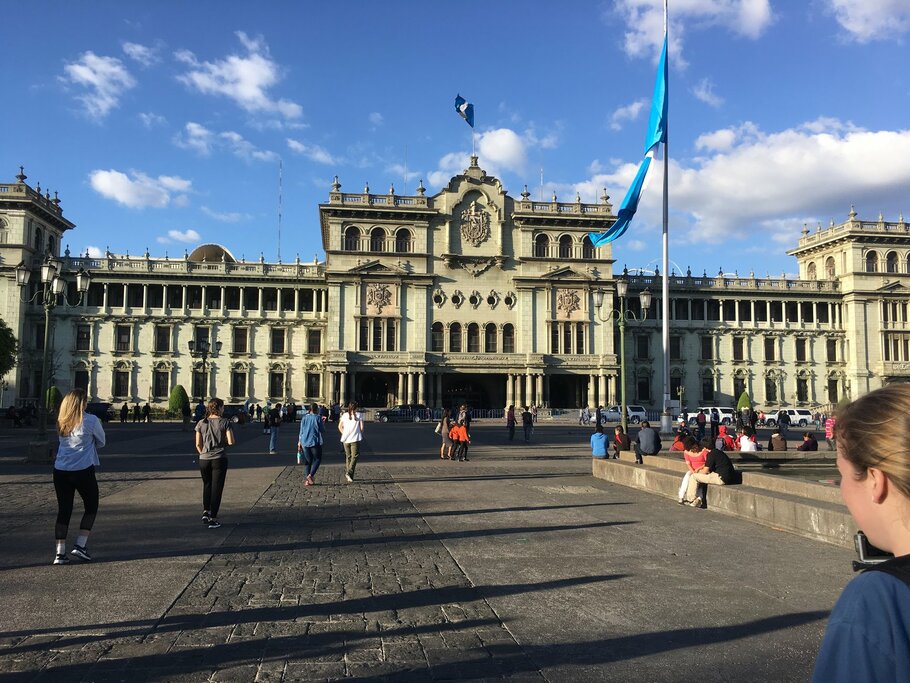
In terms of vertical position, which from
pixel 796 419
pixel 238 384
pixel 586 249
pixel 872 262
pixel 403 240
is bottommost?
pixel 796 419

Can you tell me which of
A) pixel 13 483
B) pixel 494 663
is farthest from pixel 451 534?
pixel 13 483

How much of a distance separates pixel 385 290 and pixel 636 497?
4793 cm

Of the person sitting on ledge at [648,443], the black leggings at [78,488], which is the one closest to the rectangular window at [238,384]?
the person sitting on ledge at [648,443]

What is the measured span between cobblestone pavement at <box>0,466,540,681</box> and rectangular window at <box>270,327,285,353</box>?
5654cm

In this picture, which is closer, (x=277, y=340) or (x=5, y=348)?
(x=5, y=348)

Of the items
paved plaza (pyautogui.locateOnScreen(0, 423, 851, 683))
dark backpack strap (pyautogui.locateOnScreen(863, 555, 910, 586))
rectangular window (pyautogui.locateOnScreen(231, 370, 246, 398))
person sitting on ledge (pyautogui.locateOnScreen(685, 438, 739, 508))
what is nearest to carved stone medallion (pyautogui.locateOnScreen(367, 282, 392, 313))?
rectangular window (pyautogui.locateOnScreen(231, 370, 246, 398))

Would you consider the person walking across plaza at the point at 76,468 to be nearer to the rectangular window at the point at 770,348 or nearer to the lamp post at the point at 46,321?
the lamp post at the point at 46,321

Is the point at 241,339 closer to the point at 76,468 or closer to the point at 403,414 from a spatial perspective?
the point at 403,414

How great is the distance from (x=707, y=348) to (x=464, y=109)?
3288 cm

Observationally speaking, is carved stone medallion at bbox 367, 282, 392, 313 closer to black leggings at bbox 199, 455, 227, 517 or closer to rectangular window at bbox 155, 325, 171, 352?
rectangular window at bbox 155, 325, 171, 352

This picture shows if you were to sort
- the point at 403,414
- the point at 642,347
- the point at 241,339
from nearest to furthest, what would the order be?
the point at 403,414, the point at 241,339, the point at 642,347

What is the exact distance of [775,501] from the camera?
1030 centimetres

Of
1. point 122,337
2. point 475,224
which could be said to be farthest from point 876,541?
point 122,337

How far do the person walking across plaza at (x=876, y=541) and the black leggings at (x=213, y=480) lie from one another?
923 cm
